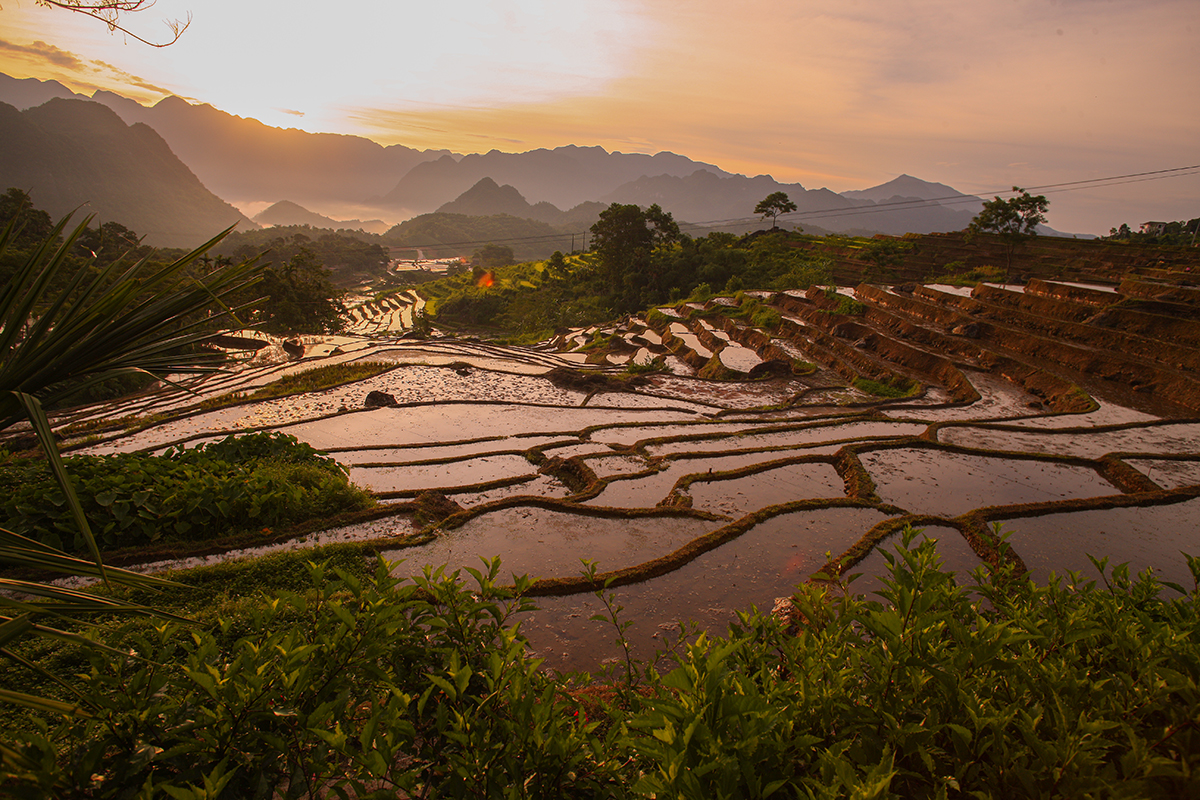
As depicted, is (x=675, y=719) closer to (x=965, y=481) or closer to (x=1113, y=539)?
(x=1113, y=539)

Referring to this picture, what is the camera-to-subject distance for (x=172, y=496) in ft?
21.9

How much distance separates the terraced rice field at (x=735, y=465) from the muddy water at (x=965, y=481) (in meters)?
0.06

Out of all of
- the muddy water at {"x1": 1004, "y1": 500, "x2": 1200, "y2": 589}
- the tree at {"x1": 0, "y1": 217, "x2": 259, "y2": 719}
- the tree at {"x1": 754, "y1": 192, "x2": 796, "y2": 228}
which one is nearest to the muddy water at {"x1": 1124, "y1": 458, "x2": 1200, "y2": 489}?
the muddy water at {"x1": 1004, "y1": 500, "x2": 1200, "y2": 589}

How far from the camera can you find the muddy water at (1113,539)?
7016 millimetres

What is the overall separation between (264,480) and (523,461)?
520 centimetres

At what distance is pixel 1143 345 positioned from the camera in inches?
687

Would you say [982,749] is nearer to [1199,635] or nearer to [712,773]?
[712,773]

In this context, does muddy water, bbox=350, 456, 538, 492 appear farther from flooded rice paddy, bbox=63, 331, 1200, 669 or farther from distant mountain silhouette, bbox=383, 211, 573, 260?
distant mountain silhouette, bbox=383, 211, 573, 260

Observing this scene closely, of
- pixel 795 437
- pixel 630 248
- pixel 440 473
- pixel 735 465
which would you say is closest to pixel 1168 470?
pixel 795 437

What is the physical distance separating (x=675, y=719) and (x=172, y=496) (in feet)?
24.5

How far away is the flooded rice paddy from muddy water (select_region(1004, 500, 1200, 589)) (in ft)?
0.12

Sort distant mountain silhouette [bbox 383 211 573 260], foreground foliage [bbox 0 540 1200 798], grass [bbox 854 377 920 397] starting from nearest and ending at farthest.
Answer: foreground foliage [bbox 0 540 1200 798], grass [bbox 854 377 920 397], distant mountain silhouette [bbox 383 211 573 260]

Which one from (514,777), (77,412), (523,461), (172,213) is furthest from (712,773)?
(172,213)

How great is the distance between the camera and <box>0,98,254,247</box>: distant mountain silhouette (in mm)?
126375
